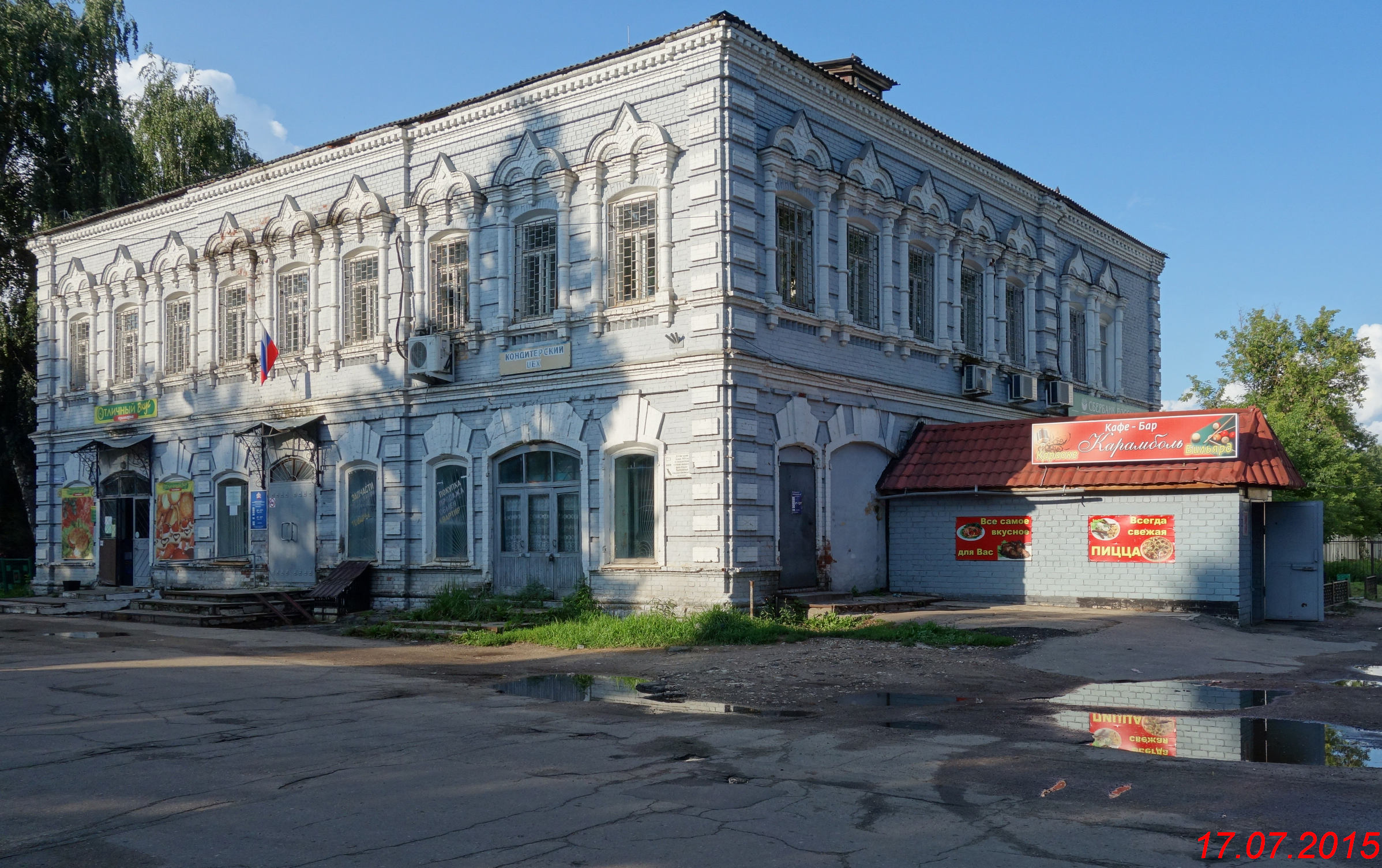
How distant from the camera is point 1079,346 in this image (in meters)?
27.2

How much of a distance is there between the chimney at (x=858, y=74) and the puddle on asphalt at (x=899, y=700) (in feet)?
47.4

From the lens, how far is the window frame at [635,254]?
1792 cm

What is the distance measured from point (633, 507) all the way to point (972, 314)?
9.35 meters

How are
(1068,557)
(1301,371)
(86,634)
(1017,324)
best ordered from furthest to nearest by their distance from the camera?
1. (1301,371)
2. (1017,324)
3. (1068,557)
4. (86,634)

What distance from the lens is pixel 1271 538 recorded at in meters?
18.5

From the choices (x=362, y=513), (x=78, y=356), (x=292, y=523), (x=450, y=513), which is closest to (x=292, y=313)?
(x=292, y=523)

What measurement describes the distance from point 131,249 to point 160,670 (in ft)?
53.9

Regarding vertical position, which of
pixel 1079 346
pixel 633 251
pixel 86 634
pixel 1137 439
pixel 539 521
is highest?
pixel 633 251

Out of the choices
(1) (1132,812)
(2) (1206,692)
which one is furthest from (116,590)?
(1) (1132,812)

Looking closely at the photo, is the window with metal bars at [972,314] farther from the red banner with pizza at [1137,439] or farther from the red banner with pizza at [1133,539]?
the red banner with pizza at [1133,539]

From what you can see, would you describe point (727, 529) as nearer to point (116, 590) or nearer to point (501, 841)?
point (501, 841)

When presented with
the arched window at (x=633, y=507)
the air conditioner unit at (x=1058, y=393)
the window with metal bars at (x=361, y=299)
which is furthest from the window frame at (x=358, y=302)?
the air conditioner unit at (x=1058, y=393)

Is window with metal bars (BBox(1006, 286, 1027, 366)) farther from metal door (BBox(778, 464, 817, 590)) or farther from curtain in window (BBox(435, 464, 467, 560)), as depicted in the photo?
curtain in window (BBox(435, 464, 467, 560))

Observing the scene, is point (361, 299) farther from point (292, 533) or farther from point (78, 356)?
point (78, 356)
